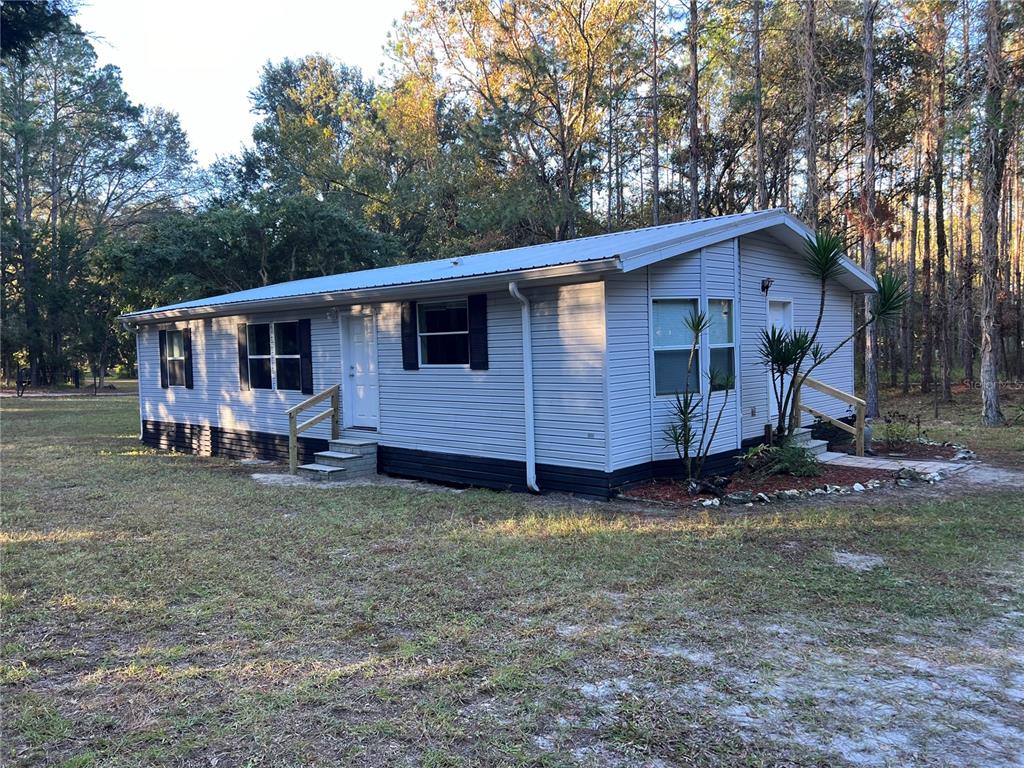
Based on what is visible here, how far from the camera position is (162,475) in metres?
9.43

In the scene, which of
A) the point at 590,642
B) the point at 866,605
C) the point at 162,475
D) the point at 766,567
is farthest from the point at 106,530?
the point at 866,605

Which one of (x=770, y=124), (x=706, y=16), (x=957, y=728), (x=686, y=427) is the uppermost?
(x=706, y=16)

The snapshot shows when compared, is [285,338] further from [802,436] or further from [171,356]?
[802,436]

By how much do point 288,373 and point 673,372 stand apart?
590 centimetres

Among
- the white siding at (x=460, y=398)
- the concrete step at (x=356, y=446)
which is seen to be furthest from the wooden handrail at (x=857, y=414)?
the concrete step at (x=356, y=446)

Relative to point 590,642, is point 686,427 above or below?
above

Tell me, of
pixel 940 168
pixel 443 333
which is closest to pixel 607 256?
pixel 443 333

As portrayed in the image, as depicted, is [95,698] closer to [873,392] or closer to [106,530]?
[106,530]

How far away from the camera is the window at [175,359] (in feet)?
40.8

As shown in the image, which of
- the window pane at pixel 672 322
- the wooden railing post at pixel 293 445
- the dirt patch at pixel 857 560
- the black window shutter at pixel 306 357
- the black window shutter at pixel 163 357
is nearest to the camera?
the dirt patch at pixel 857 560

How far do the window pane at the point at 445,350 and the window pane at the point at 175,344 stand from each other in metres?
6.12

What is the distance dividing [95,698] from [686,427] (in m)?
5.66

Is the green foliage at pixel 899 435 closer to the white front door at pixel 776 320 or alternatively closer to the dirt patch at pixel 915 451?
the dirt patch at pixel 915 451

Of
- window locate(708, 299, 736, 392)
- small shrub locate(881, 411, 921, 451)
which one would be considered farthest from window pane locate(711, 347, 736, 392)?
small shrub locate(881, 411, 921, 451)
